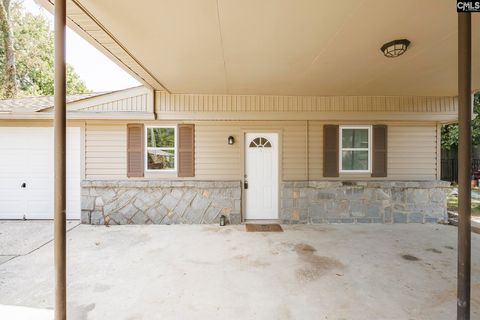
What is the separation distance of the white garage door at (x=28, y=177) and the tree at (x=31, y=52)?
356 inches

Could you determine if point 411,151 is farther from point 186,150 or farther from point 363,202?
point 186,150

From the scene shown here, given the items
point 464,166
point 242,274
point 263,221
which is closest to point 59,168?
point 242,274

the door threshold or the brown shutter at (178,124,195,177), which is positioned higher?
the brown shutter at (178,124,195,177)

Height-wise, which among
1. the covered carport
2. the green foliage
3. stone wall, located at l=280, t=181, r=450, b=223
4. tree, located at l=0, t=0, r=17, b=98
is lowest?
stone wall, located at l=280, t=181, r=450, b=223

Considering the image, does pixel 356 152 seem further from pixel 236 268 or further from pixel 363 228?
pixel 236 268

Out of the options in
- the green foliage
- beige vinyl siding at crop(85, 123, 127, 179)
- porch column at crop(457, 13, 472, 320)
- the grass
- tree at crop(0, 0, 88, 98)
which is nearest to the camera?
porch column at crop(457, 13, 472, 320)

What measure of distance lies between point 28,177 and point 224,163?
4.51 metres

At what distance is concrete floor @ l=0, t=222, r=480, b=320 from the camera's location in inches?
103

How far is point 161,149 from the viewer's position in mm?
5867

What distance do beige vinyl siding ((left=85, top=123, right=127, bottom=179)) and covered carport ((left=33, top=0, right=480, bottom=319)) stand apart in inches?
69.4

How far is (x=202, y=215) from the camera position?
5742mm

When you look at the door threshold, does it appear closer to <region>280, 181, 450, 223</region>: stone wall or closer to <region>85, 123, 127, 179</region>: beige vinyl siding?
<region>280, 181, 450, 223</region>: stone wall

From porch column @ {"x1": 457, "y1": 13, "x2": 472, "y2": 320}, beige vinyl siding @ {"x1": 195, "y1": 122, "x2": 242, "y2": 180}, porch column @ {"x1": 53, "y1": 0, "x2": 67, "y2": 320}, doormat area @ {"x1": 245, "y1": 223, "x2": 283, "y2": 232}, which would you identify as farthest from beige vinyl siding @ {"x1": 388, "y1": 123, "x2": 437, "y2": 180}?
porch column @ {"x1": 53, "y1": 0, "x2": 67, "y2": 320}

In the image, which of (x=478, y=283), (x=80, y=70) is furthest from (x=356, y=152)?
(x=80, y=70)
